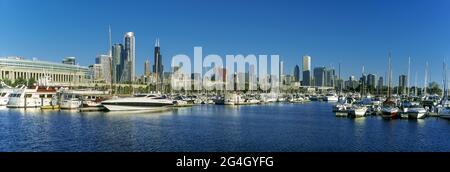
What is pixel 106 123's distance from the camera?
139 ft

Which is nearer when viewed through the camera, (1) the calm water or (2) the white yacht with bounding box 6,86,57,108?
(1) the calm water

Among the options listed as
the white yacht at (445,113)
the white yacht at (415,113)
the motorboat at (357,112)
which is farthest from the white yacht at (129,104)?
the white yacht at (445,113)

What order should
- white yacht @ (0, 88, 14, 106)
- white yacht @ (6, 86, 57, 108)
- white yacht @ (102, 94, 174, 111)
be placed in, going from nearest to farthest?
white yacht @ (102, 94, 174, 111)
white yacht @ (6, 86, 57, 108)
white yacht @ (0, 88, 14, 106)

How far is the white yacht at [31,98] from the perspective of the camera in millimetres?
67375

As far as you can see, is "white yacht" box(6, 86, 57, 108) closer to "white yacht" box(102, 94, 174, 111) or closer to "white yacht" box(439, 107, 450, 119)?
"white yacht" box(102, 94, 174, 111)

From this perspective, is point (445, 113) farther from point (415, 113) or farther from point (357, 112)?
point (357, 112)

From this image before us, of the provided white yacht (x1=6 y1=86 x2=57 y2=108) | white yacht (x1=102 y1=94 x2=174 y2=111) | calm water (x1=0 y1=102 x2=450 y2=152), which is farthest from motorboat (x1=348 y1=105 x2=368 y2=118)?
white yacht (x1=6 y1=86 x2=57 y2=108)

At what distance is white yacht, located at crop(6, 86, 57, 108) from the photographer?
67.4 m

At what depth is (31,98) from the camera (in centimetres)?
6900

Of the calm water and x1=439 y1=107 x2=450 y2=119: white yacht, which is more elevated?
x1=439 y1=107 x2=450 y2=119: white yacht

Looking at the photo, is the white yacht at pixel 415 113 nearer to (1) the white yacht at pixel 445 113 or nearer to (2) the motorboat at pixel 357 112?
(1) the white yacht at pixel 445 113
